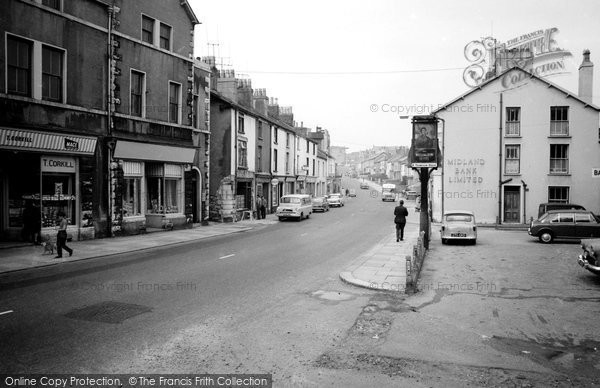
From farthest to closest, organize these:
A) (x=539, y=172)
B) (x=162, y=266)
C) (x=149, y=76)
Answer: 1. (x=539, y=172)
2. (x=149, y=76)
3. (x=162, y=266)

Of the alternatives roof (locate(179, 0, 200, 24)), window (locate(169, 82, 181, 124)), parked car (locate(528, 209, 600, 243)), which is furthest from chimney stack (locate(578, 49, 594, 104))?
window (locate(169, 82, 181, 124))

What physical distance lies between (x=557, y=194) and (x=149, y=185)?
90.9ft

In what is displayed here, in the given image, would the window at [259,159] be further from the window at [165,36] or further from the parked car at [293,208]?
the window at [165,36]

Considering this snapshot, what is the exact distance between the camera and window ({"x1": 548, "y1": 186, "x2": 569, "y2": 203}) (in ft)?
98.5

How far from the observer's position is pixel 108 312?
780 cm

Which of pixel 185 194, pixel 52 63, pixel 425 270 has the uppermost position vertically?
pixel 52 63

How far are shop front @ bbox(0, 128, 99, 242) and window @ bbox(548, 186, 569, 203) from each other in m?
29.8

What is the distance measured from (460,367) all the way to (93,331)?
18.4ft

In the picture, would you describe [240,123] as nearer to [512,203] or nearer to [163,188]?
[163,188]

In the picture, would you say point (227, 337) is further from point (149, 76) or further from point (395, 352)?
point (149, 76)

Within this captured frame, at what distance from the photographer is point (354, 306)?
8750mm

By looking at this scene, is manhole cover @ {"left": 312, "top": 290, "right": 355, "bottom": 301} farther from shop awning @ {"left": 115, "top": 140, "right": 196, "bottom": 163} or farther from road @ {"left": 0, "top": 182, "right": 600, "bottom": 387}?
shop awning @ {"left": 115, "top": 140, "right": 196, "bottom": 163}

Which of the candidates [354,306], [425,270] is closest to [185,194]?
[425,270]

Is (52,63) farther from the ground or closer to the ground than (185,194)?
farther from the ground
